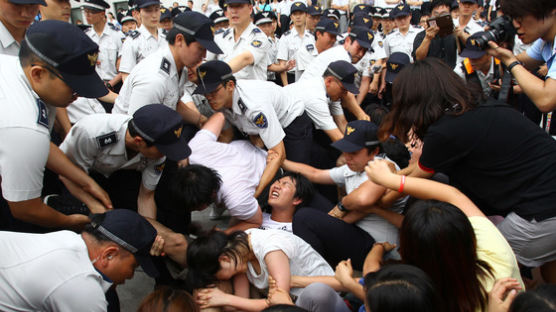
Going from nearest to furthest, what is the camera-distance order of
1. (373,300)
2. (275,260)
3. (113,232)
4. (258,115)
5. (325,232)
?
(373,300), (113,232), (275,260), (325,232), (258,115)

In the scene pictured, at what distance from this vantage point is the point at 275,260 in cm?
198

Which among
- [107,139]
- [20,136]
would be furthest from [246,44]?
[20,136]

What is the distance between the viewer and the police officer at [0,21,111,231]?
4.93ft

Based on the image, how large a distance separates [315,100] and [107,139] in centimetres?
175

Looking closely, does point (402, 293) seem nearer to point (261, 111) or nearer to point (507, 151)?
point (507, 151)

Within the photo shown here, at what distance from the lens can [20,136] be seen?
4.90ft

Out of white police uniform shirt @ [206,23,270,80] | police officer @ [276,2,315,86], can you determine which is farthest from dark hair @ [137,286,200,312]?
police officer @ [276,2,315,86]

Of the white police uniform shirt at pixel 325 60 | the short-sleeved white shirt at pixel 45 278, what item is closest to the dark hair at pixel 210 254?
the short-sleeved white shirt at pixel 45 278

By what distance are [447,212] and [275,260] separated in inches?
37.2

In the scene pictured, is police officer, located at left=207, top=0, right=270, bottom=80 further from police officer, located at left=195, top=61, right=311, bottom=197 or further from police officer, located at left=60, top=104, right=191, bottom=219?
police officer, located at left=60, top=104, right=191, bottom=219

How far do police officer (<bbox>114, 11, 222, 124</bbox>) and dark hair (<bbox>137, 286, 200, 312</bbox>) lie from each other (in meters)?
1.29

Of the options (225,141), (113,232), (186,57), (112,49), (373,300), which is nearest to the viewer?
(373,300)

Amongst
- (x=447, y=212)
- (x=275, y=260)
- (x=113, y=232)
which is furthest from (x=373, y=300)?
(x=113, y=232)

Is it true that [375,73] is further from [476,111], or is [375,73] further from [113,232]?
[113,232]
